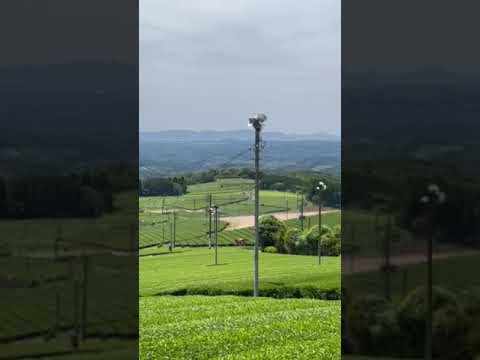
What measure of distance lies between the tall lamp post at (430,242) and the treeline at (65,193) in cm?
167

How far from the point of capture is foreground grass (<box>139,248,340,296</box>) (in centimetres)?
1620

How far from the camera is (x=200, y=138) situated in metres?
41.4

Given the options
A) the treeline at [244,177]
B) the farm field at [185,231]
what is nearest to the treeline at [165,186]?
the treeline at [244,177]

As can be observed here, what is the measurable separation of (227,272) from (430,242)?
67.8ft

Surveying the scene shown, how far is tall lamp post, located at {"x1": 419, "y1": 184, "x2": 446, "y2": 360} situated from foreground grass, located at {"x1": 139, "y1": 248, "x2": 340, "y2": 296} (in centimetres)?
1071

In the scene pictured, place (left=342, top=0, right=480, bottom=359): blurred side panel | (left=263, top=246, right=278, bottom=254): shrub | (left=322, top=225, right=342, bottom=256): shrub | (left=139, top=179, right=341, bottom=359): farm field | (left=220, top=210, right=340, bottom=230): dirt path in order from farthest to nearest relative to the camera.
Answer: (left=220, top=210, right=340, bottom=230): dirt path, (left=263, top=246, right=278, bottom=254): shrub, (left=322, top=225, right=342, bottom=256): shrub, (left=139, top=179, right=341, bottom=359): farm field, (left=342, top=0, right=480, bottom=359): blurred side panel

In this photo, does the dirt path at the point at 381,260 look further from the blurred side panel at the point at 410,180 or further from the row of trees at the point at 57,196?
the row of trees at the point at 57,196

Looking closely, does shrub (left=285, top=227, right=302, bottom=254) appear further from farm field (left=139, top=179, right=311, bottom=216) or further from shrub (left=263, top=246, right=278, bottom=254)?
farm field (left=139, top=179, right=311, bottom=216)

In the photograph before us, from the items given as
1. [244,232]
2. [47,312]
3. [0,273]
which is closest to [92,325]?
[47,312]

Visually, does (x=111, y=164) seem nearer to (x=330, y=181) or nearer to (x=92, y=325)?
(x=92, y=325)

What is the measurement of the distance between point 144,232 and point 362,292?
36.0 m

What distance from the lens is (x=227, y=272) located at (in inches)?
953

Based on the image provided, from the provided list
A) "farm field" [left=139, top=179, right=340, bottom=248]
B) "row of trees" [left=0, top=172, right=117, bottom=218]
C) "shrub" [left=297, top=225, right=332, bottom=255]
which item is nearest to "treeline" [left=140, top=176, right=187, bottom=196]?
"farm field" [left=139, top=179, right=340, bottom=248]

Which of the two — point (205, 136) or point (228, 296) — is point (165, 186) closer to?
point (205, 136)
